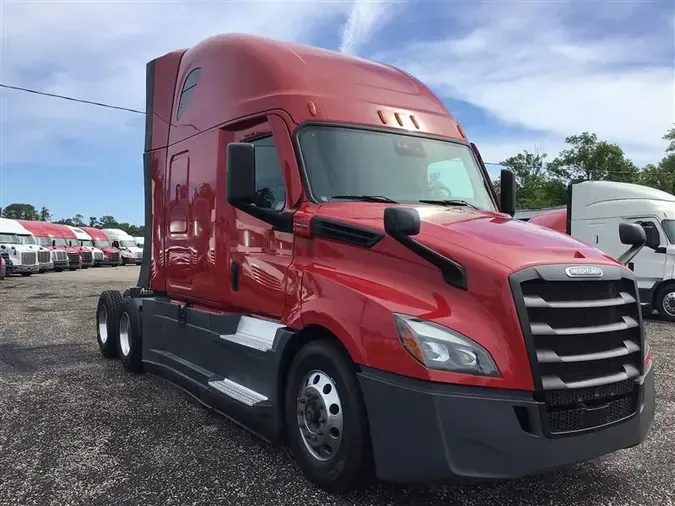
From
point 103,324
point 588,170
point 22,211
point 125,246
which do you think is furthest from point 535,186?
point 22,211

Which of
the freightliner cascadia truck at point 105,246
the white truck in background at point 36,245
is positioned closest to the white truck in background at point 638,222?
the white truck in background at point 36,245

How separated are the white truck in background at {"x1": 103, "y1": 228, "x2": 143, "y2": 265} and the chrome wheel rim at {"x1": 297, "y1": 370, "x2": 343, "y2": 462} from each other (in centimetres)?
4390

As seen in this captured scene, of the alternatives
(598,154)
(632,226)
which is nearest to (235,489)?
(632,226)

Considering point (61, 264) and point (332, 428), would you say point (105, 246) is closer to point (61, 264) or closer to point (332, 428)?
point (61, 264)

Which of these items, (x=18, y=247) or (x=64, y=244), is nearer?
(x=18, y=247)

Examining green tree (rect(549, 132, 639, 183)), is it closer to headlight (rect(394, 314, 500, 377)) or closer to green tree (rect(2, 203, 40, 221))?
headlight (rect(394, 314, 500, 377))

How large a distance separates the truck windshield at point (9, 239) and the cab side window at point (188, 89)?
26153 mm

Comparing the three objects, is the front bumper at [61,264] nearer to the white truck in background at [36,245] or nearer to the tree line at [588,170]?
the white truck in background at [36,245]

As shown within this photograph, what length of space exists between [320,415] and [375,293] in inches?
33.9

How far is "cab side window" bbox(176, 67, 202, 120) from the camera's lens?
5841mm

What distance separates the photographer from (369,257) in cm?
359

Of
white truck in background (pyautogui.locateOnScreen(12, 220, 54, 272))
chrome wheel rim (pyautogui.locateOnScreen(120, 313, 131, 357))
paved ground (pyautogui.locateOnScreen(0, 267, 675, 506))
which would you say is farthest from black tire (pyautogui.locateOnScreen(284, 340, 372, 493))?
white truck in background (pyautogui.locateOnScreen(12, 220, 54, 272))

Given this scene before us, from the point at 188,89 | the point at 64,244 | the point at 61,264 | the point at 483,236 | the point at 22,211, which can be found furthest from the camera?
the point at 22,211

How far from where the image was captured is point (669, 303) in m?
12.7
